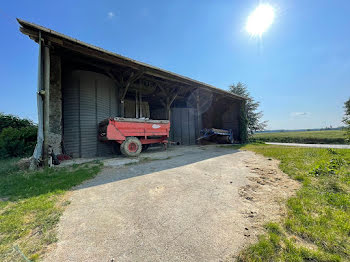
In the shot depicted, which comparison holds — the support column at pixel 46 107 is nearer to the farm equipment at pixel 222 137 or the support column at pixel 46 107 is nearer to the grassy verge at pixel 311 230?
the grassy verge at pixel 311 230

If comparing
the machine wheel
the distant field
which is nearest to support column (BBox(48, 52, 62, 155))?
the machine wheel

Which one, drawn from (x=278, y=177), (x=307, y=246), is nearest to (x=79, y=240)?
(x=307, y=246)

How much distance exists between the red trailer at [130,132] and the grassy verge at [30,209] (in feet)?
6.71

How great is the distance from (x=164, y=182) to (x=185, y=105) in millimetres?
9253

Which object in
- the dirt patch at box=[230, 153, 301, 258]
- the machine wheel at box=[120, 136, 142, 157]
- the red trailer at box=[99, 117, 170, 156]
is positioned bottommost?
the dirt patch at box=[230, 153, 301, 258]

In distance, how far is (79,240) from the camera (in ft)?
4.75

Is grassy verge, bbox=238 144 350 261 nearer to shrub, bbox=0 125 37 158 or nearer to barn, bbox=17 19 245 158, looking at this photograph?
barn, bbox=17 19 245 158

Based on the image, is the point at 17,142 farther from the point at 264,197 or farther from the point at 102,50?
A: the point at 264,197

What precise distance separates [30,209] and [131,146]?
3.88 metres

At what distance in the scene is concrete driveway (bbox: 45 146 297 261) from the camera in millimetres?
1315

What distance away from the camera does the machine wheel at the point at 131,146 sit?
5.61m

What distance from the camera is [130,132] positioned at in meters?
5.77

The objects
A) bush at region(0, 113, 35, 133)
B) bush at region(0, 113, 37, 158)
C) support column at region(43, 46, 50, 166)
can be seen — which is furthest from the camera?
bush at region(0, 113, 35, 133)

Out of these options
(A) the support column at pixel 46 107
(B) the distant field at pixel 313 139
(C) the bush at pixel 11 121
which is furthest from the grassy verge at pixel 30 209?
(B) the distant field at pixel 313 139
